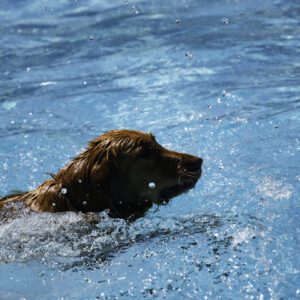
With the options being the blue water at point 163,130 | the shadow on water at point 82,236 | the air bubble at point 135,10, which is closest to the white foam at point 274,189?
the blue water at point 163,130

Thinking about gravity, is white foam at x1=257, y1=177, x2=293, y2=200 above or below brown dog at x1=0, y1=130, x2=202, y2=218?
below

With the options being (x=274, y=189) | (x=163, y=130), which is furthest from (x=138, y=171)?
(x=163, y=130)

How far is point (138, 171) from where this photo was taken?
571cm

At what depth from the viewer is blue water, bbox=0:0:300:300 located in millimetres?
5297

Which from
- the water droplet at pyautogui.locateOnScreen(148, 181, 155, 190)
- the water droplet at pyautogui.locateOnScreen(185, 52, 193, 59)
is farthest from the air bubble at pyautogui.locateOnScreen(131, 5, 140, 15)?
the water droplet at pyautogui.locateOnScreen(148, 181, 155, 190)

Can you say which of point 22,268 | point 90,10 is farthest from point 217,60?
point 22,268

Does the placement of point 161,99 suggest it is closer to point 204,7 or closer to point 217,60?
point 217,60

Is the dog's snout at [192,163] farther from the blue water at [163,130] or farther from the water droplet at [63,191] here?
the water droplet at [63,191]

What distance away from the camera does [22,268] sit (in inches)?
214

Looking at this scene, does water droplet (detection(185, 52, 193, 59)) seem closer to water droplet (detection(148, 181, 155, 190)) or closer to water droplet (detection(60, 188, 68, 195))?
water droplet (detection(148, 181, 155, 190))

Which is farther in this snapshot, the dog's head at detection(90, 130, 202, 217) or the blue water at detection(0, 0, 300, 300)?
the dog's head at detection(90, 130, 202, 217)

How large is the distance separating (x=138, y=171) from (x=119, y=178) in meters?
0.17

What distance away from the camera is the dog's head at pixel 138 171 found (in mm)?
5586

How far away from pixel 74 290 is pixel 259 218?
165 centimetres
